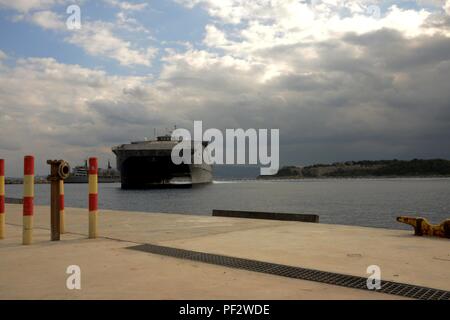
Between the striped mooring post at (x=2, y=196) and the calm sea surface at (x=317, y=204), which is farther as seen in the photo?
the calm sea surface at (x=317, y=204)

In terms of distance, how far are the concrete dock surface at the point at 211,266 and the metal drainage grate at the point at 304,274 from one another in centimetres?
16

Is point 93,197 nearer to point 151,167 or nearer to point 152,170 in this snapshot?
point 151,167

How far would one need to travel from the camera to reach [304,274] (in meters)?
4.52

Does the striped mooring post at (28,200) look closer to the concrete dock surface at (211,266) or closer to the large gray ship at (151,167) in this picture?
the concrete dock surface at (211,266)

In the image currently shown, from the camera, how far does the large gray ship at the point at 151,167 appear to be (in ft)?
255

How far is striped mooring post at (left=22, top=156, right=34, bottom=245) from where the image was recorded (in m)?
6.89

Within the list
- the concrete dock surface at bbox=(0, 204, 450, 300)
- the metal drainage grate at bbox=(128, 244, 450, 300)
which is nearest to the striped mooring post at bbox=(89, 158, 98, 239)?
the concrete dock surface at bbox=(0, 204, 450, 300)

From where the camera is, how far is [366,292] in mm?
3826

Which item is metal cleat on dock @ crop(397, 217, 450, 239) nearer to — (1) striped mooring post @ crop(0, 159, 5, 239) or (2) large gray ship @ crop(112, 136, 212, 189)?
(1) striped mooring post @ crop(0, 159, 5, 239)

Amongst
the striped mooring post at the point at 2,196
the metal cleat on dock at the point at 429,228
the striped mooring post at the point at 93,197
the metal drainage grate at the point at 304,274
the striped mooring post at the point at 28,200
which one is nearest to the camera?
the metal drainage grate at the point at 304,274

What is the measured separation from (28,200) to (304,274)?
15.6 ft

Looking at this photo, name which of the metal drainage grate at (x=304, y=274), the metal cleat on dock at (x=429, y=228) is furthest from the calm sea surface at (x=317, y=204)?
the metal drainage grate at (x=304, y=274)
